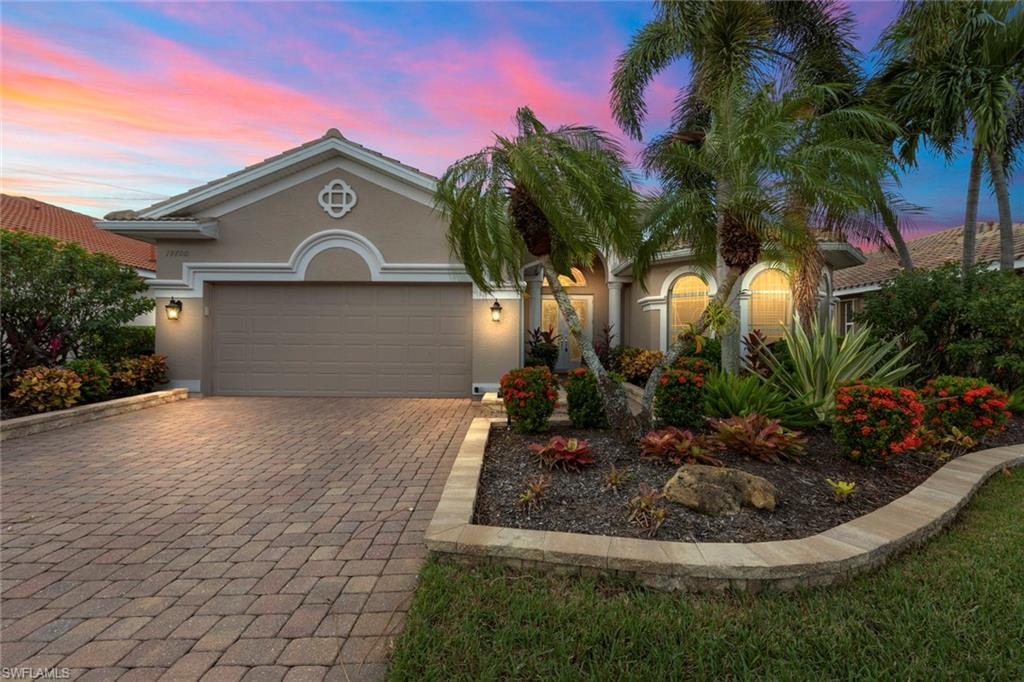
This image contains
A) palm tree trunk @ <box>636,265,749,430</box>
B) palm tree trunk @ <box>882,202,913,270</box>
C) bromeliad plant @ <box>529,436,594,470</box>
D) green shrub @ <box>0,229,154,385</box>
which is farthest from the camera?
palm tree trunk @ <box>882,202,913,270</box>

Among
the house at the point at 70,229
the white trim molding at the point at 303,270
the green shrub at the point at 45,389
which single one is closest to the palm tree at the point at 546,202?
the white trim molding at the point at 303,270

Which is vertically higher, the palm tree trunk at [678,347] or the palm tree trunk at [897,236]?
the palm tree trunk at [897,236]

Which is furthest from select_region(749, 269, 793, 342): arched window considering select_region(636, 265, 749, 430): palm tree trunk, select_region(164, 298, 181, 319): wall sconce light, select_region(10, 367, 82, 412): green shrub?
select_region(10, 367, 82, 412): green shrub

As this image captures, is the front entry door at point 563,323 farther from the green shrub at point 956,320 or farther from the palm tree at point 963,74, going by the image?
the palm tree at point 963,74

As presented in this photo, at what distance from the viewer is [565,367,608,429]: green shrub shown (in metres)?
6.20

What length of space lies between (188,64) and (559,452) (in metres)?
8.93

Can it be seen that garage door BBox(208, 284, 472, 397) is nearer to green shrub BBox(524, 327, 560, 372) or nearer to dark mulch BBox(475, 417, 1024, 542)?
green shrub BBox(524, 327, 560, 372)

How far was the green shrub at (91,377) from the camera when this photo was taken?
8.29 meters

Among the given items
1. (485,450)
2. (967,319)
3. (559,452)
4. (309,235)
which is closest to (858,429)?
(559,452)

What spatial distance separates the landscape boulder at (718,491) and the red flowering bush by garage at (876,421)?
1.58 metres

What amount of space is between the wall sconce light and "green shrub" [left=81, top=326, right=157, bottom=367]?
885 mm

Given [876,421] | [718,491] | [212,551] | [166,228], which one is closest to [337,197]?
[166,228]

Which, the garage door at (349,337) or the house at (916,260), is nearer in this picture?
the garage door at (349,337)

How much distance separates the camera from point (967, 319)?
7488mm
